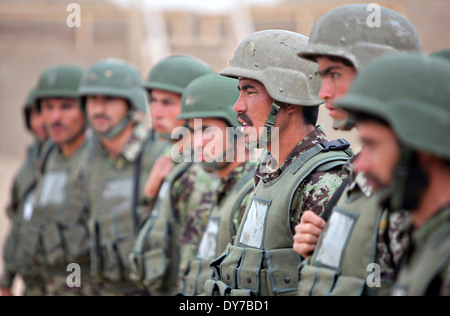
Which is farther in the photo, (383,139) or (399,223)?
(399,223)

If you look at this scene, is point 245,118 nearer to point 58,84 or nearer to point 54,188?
point 54,188

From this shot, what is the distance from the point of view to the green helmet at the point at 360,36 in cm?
377

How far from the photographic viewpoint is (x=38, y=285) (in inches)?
367

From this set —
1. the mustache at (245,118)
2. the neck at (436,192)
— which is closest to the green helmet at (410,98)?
the neck at (436,192)

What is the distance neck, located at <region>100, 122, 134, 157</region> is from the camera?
8.09 m

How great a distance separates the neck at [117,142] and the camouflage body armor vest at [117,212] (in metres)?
0.15

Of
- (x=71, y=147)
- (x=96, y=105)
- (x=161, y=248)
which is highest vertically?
(x=96, y=105)

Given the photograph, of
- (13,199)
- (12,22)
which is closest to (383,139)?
(13,199)

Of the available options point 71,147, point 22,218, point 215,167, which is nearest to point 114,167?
point 71,147

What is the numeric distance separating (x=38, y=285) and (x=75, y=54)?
11938mm

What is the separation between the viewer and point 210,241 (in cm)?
545

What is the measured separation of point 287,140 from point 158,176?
2.79 meters

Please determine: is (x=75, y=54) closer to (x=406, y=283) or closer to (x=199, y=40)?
(x=199, y=40)

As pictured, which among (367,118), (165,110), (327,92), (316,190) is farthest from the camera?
(165,110)
